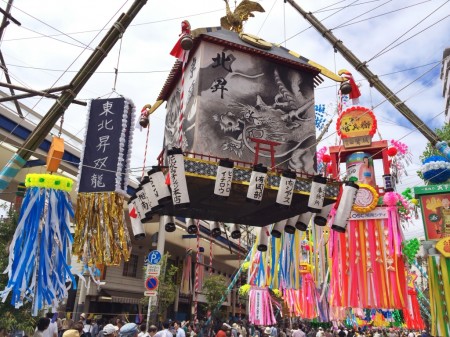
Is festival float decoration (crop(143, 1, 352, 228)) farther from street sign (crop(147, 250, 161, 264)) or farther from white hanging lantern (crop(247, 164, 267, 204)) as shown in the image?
street sign (crop(147, 250, 161, 264))

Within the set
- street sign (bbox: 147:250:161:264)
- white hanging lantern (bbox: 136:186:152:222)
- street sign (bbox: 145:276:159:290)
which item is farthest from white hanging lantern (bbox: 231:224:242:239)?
white hanging lantern (bbox: 136:186:152:222)

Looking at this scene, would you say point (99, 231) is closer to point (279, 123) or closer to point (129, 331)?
point (129, 331)

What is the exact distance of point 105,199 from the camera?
974 cm

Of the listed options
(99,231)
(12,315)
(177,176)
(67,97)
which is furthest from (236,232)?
(12,315)

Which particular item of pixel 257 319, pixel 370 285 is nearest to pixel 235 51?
pixel 370 285

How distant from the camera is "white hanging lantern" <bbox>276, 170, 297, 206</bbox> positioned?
9.06m

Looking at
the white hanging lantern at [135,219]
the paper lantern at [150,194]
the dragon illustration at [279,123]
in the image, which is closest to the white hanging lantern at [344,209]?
the dragon illustration at [279,123]

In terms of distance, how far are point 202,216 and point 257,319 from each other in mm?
8381

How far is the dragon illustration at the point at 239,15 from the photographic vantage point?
1199 cm

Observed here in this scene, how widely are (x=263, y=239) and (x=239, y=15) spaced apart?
7012 mm

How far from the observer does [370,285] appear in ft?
44.2

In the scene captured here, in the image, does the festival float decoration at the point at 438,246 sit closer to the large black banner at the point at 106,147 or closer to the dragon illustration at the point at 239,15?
the dragon illustration at the point at 239,15

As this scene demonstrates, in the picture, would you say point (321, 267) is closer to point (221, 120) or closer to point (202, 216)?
point (202, 216)

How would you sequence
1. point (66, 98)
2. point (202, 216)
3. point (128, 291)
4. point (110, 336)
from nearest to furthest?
point (110, 336), point (66, 98), point (202, 216), point (128, 291)
